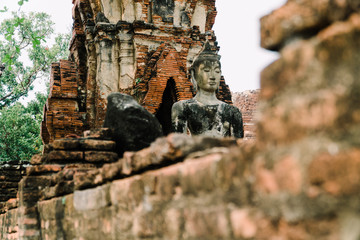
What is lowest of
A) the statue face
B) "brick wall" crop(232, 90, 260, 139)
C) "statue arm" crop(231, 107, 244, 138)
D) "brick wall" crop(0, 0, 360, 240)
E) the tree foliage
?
"brick wall" crop(0, 0, 360, 240)

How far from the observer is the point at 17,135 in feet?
66.8

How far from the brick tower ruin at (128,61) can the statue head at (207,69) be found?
4482 mm

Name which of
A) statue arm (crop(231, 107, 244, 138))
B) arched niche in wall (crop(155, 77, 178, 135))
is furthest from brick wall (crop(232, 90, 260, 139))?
statue arm (crop(231, 107, 244, 138))

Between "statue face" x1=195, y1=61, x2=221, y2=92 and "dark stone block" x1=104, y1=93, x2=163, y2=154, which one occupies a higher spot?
"statue face" x1=195, y1=61, x2=221, y2=92

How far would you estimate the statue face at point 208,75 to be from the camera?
263 inches

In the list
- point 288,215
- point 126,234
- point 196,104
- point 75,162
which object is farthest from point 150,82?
point 288,215

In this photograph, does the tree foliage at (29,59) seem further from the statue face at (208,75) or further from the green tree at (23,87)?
the statue face at (208,75)

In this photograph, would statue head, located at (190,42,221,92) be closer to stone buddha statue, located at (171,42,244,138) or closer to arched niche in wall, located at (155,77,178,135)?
stone buddha statue, located at (171,42,244,138)

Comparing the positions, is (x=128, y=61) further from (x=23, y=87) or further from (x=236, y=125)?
(x=23, y=87)

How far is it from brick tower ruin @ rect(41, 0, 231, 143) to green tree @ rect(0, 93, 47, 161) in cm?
842

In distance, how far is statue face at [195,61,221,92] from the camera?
667 cm

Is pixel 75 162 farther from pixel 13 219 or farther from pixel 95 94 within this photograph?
pixel 95 94

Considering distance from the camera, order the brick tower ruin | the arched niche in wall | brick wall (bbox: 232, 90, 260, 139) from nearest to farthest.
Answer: the brick tower ruin → the arched niche in wall → brick wall (bbox: 232, 90, 260, 139)

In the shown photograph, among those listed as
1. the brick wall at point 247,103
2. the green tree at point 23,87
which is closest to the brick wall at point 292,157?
the brick wall at point 247,103
